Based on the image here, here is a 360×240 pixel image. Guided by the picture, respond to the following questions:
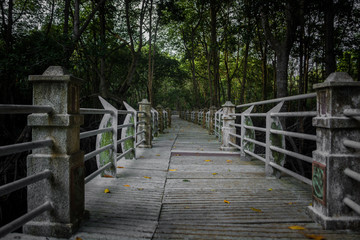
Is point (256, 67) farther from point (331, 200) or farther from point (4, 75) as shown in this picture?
point (331, 200)

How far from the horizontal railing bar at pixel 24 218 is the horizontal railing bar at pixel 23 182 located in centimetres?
20

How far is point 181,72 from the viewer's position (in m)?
24.9

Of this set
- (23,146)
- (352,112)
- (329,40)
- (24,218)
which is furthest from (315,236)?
(329,40)

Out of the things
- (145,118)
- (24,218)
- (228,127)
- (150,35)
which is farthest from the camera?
(150,35)

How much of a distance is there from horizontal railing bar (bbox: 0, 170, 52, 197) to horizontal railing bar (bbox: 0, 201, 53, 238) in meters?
0.20

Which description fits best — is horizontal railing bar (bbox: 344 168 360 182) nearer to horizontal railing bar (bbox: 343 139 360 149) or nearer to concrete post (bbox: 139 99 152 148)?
horizontal railing bar (bbox: 343 139 360 149)

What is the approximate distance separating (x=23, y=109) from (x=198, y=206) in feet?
6.31

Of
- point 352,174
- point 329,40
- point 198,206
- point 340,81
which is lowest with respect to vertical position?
Result: point 198,206

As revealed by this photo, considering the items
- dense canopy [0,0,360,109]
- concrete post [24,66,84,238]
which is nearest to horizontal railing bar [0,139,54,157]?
concrete post [24,66,84,238]

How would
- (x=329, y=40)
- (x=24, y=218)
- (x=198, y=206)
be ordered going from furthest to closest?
(x=329, y=40) → (x=198, y=206) → (x=24, y=218)

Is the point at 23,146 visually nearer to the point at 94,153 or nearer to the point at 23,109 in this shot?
the point at 23,109

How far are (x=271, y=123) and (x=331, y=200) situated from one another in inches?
70.6

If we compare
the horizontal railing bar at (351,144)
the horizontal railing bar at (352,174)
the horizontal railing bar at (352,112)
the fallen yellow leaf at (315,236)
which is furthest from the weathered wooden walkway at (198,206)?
the horizontal railing bar at (352,112)

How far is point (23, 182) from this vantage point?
163 cm
